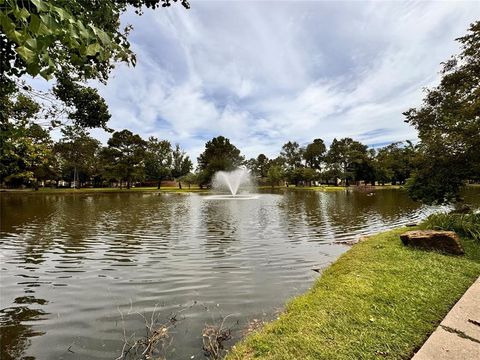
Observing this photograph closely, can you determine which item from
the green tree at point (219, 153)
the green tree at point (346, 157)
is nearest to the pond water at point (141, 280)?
the green tree at point (219, 153)

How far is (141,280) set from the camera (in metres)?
8.49

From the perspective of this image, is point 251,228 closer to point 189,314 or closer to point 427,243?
point 427,243

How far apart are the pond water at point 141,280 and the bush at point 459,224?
357cm

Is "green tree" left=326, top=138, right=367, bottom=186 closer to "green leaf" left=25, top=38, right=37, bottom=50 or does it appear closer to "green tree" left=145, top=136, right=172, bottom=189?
"green tree" left=145, top=136, right=172, bottom=189

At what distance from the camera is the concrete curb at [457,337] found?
3.75 m

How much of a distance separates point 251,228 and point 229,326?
11289 mm

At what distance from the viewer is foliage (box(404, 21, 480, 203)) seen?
11258mm

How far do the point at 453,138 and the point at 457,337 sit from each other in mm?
9723

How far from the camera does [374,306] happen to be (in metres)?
5.41

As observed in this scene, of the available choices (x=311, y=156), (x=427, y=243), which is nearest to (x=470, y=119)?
(x=427, y=243)

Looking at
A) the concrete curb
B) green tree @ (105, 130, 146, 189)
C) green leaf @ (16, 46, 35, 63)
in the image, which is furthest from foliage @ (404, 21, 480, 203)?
green tree @ (105, 130, 146, 189)

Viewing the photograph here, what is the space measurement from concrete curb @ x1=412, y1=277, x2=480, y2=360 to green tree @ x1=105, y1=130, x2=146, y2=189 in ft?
226

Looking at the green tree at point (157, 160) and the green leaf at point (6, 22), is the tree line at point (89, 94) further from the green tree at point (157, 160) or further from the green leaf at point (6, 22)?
the green tree at point (157, 160)

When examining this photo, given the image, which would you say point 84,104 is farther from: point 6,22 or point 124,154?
point 124,154
